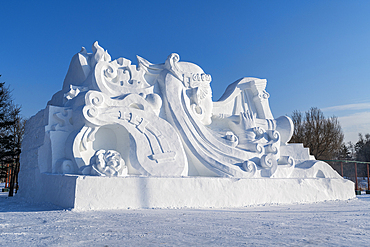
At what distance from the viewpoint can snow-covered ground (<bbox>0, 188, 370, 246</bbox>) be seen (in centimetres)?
257

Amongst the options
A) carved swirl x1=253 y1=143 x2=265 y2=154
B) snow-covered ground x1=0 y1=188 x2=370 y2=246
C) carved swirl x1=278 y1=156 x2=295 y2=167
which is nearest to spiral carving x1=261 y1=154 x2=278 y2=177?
carved swirl x1=253 y1=143 x2=265 y2=154

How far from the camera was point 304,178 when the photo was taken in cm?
652

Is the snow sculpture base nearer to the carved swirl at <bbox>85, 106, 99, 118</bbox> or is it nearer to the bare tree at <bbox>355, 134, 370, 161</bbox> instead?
the carved swirl at <bbox>85, 106, 99, 118</bbox>

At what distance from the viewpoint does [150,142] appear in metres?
5.51

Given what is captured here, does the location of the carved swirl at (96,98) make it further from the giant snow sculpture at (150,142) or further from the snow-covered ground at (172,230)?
the snow-covered ground at (172,230)

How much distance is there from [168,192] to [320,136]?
20.5 metres

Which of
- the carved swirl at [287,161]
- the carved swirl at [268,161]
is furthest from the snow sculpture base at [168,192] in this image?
the carved swirl at [287,161]

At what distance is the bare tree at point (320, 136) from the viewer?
874 inches

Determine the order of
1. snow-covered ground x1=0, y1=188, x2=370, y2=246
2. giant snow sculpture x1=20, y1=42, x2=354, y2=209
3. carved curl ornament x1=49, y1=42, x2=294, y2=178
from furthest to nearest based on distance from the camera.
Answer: carved curl ornament x1=49, y1=42, x2=294, y2=178, giant snow sculpture x1=20, y1=42, x2=354, y2=209, snow-covered ground x1=0, y1=188, x2=370, y2=246

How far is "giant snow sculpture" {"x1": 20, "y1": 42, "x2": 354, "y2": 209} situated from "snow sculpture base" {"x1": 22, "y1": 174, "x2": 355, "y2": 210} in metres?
0.02

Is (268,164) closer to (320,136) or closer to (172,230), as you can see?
(172,230)

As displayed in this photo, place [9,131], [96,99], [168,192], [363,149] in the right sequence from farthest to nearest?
[363,149]
[9,131]
[96,99]
[168,192]

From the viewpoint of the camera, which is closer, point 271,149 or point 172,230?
point 172,230

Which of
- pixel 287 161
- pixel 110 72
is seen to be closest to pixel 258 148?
pixel 287 161
